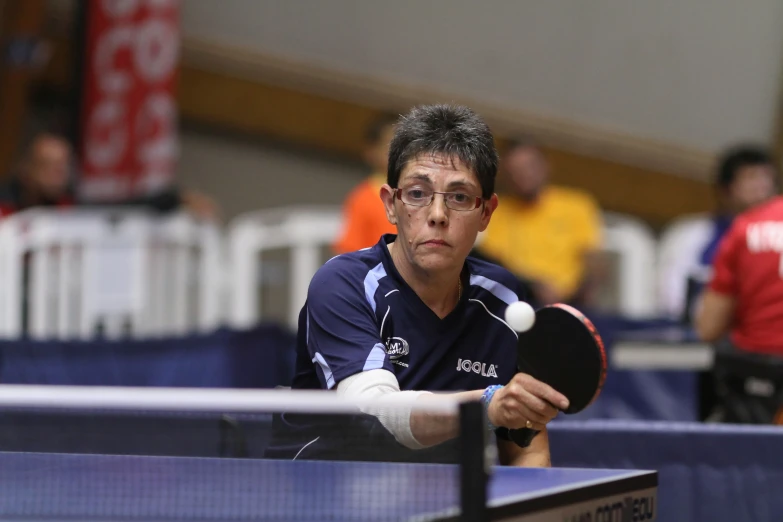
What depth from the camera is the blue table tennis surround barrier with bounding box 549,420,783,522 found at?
3510 millimetres

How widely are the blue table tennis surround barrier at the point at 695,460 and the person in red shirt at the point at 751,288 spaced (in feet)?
3.09

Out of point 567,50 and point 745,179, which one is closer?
point 745,179

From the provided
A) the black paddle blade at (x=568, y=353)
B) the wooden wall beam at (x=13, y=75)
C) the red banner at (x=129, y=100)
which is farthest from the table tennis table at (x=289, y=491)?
the wooden wall beam at (x=13, y=75)

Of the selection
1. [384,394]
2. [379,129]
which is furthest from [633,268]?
[384,394]

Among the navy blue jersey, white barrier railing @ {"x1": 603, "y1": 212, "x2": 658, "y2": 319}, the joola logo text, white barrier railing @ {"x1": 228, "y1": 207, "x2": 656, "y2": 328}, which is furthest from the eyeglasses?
white barrier railing @ {"x1": 603, "y1": 212, "x2": 658, "y2": 319}

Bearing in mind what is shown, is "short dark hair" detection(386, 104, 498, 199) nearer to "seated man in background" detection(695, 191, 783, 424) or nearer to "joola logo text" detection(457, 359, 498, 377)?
"joola logo text" detection(457, 359, 498, 377)

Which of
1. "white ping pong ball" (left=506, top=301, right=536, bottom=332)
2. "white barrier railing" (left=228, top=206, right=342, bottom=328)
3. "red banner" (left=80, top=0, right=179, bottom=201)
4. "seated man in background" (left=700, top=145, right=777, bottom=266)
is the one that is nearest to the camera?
"white ping pong ball" (left=506, top=301, right=536, bottom=332)

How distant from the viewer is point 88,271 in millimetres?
6273

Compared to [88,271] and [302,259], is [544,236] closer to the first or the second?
[302,259]

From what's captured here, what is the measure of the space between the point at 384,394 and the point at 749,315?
8.41 feet

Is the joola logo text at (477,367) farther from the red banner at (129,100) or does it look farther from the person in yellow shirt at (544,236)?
the red banner at (129,100)

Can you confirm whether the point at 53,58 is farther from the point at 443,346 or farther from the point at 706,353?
the point at 443,346

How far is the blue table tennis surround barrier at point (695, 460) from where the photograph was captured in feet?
11.5

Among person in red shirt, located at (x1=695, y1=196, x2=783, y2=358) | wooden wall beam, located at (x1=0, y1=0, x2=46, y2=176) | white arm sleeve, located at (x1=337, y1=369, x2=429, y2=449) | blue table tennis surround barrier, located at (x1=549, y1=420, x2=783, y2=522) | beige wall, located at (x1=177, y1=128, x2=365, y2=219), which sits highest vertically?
wooden wall beam, located at (x1=0, y1=0, x2=46, y2=176)
